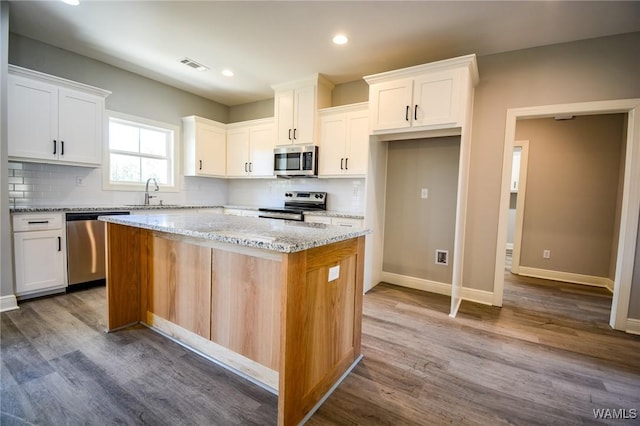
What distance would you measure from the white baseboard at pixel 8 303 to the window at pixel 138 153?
163 cm

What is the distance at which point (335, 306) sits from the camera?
1.73 meters

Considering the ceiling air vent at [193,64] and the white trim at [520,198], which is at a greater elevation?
the ceiling air vent at [193,64]

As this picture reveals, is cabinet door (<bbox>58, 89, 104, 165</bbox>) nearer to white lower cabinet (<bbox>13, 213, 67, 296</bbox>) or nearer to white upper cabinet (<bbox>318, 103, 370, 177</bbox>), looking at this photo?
white lower cabinet (<bbox>13, 213, 67, 296</bbox>)

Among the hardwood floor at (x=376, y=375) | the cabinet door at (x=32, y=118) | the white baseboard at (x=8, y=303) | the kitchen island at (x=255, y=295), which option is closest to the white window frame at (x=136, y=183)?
the cabinet door at (x=32, y=118)

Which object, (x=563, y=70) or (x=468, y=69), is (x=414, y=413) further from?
(x=563, y=70)

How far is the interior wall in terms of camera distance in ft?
11.3

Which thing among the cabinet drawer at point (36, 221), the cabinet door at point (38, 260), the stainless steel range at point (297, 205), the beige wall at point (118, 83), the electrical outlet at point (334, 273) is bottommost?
the cabinet door at point (38, 260)

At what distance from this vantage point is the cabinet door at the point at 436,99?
8.93 feet

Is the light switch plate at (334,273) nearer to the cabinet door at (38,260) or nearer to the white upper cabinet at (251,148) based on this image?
the white upper cabinet at (251,148)

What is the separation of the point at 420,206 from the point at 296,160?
6.12ft

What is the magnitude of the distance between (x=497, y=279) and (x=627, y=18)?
2.61 m

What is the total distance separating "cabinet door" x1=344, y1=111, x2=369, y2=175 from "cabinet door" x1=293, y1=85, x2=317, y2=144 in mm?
553

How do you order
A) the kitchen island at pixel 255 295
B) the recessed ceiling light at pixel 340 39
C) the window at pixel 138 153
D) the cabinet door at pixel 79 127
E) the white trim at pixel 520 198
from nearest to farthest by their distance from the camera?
the kitchen island at pixel 255 295, the recessed ceiling light at pixel 340 39, the cabinet door at pixel 79 127, the window at pixel 138 153, the white trim at pixel 520 198

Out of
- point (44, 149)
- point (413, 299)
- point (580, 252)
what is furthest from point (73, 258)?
point (580, 252)
